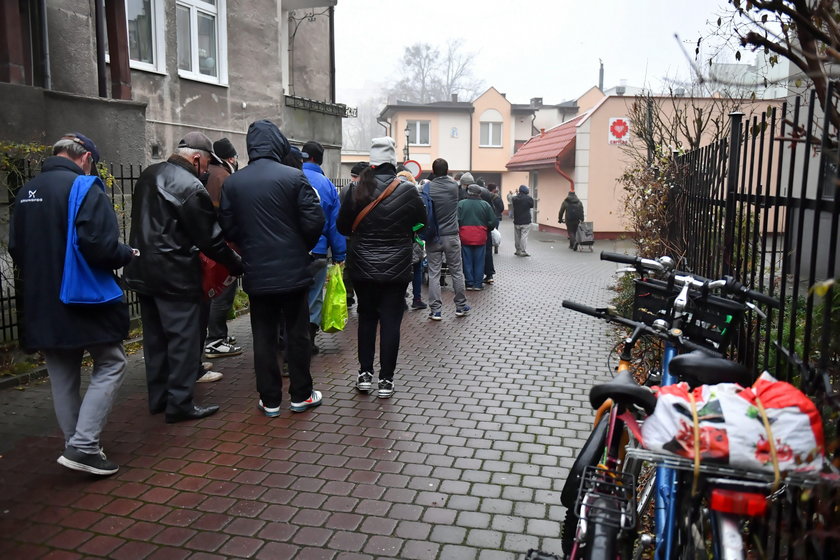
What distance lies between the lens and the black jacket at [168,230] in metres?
5.17

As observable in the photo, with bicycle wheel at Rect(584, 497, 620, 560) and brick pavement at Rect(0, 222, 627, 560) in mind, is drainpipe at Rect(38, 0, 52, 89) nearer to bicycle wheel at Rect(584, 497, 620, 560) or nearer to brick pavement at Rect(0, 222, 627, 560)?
brick pavement at Rect(0, 222, 627, 560)

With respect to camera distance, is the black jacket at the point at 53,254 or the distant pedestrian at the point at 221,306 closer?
the black jacket at the point at 53,254

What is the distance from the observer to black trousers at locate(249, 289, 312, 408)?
17.6 ft

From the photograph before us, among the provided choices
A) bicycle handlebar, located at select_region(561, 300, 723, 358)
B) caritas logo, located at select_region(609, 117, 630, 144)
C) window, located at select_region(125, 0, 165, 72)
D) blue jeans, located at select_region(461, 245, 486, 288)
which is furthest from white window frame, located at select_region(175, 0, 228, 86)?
caritas logo, located at select_region(609, 117, 630, 144)

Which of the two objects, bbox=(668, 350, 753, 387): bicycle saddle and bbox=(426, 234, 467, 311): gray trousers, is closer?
bbox=(668, 350, 753, 387): bicycle saddle

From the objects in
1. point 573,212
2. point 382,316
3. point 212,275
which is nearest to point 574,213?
point 573,212

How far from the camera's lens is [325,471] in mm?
4523

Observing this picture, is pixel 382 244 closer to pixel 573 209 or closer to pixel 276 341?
pixel 276 341

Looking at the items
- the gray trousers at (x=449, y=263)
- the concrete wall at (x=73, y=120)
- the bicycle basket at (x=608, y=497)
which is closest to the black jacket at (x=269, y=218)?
the bicycle basket at (x=608, y=497)

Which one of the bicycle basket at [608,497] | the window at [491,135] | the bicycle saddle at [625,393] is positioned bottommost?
the bicycle basket at [608,497]

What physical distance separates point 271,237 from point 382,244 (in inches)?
38.3

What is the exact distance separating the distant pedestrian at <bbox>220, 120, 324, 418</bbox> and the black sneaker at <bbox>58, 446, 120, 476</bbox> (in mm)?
1322

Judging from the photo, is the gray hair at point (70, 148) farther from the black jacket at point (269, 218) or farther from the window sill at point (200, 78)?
the window sill at point (200, 78)

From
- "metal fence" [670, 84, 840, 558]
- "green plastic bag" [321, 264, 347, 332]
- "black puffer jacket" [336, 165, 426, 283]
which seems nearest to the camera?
"metal fence" [670, 84, 840, 558]
